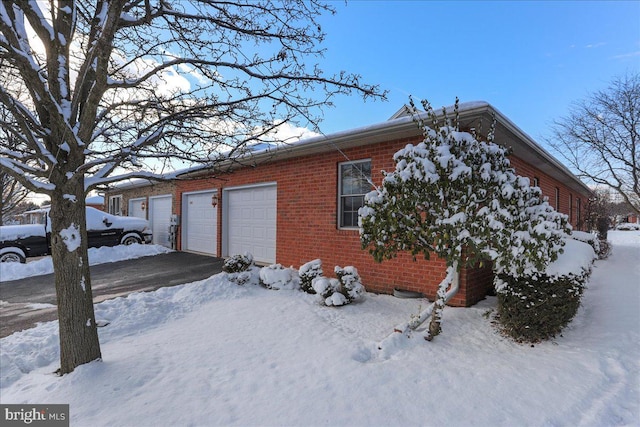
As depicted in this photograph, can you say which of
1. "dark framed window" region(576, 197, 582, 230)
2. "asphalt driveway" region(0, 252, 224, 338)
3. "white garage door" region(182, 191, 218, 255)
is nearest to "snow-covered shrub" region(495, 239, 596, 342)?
"asphalt driveway" region(0, 252, 224, 338)

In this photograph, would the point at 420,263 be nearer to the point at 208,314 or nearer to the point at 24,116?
the point at 208,314

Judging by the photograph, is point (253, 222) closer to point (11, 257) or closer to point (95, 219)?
point (95, 219)

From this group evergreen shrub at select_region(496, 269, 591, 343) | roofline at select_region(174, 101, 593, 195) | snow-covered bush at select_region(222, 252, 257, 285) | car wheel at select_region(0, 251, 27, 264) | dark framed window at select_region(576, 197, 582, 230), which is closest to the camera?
evergreen shrub at select_region(496, 269, 591, 343)

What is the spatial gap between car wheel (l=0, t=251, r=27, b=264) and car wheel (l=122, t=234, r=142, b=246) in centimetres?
284

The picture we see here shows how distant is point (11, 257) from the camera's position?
9.08 metres

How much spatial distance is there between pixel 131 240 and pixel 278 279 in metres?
8.53

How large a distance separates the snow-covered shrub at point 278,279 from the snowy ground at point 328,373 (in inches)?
52.8

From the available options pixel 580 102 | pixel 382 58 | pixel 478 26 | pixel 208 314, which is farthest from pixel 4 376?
Result: pixel 580 102

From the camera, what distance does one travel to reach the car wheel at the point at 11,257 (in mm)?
8945

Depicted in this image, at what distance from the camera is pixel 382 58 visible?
6.01 metres

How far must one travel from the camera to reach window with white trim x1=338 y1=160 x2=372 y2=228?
20.8ft

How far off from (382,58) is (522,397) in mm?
5727

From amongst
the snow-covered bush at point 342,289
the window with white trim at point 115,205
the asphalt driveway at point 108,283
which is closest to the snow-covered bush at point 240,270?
the asphalt driveway at point 108,283

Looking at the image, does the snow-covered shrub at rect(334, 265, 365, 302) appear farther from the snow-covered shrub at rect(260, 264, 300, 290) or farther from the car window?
the car window
